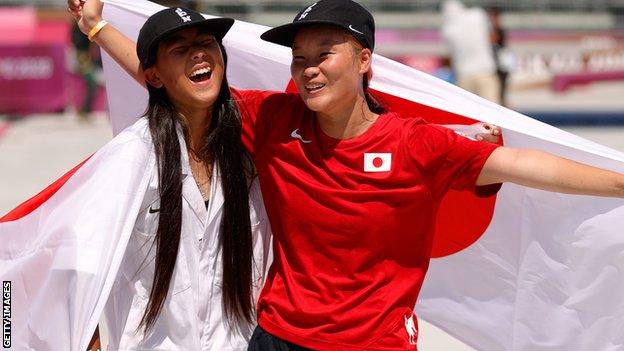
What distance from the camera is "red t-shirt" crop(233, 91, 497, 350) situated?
323 cm

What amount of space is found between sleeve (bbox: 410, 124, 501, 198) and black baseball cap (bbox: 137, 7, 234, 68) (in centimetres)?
70

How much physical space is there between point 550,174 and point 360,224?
1.83 ft

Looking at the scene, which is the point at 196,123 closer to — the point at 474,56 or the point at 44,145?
the point at 474,56

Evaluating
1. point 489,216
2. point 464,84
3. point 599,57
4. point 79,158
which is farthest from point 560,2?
point 489,216

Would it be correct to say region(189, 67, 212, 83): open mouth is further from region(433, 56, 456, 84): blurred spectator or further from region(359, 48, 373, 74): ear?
region(433, 56, 456, 84): blurred spectator

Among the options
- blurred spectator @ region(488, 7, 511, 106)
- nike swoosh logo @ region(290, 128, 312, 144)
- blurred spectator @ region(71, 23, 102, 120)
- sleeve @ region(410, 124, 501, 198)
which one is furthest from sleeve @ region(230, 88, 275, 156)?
blurred spectator @ region(71, 23, 102, 120)

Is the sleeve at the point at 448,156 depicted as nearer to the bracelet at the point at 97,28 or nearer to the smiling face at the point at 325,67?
the smiling face at the point at 325,67

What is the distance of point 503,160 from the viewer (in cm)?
322

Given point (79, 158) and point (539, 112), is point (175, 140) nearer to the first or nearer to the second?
point (79, 158)

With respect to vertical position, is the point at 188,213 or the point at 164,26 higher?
the point at 164,26

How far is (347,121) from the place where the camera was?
11.0ft

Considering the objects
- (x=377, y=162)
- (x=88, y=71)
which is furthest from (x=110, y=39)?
(x=88, y=71)

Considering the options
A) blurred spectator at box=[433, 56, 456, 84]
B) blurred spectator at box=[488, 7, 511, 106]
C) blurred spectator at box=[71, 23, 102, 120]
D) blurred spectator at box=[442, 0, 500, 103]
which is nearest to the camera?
blurred spectator at box=[442, 0, 500, 103]

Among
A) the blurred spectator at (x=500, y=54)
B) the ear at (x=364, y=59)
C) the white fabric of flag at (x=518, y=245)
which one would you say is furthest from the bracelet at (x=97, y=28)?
the blurred spectator at (x=500, y=54)
